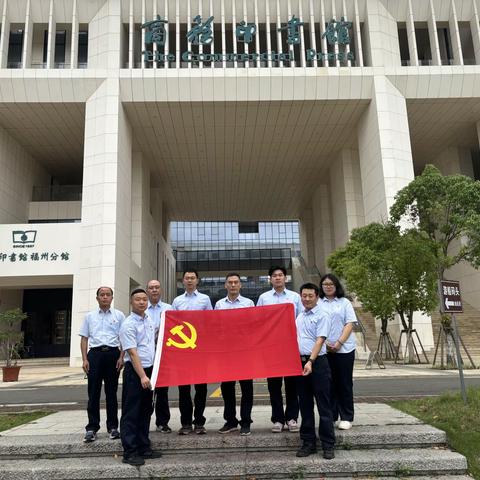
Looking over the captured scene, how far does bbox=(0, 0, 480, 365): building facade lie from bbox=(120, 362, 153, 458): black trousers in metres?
16.0

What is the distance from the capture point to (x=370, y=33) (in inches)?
911

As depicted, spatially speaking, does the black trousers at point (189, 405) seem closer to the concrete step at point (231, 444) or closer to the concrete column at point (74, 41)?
the concrete step at point (231, 444)

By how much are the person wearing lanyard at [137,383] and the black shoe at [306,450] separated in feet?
4.66

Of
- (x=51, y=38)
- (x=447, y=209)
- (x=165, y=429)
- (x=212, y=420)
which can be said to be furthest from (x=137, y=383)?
(x=51, y=38)

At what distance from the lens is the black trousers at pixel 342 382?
523cm

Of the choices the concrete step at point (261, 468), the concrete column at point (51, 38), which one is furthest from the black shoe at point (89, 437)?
the concrete column at point (51, 38)

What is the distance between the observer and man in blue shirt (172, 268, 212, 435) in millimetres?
5449

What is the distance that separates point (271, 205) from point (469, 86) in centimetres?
2031

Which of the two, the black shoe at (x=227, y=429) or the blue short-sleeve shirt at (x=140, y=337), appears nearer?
the blue short-sleeve shirt at (x=140, y=337)

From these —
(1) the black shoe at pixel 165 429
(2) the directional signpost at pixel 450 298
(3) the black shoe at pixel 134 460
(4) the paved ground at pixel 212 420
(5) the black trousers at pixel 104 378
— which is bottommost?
(3) the black shoe at pixel 134 460

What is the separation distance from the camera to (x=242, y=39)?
2336cm

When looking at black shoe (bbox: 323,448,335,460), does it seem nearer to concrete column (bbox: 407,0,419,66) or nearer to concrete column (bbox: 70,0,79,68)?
concrete column (bbox: 70,0,79,68)

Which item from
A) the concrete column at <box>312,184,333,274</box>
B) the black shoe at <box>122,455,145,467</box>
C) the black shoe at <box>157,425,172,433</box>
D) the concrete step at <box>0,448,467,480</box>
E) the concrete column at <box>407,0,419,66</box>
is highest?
the concrete column at <box>407,0,419,66</box>

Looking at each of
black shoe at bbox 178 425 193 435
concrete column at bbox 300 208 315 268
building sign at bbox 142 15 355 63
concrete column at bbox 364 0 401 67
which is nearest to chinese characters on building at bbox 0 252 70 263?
building sign at bbox 142 15 355 63
